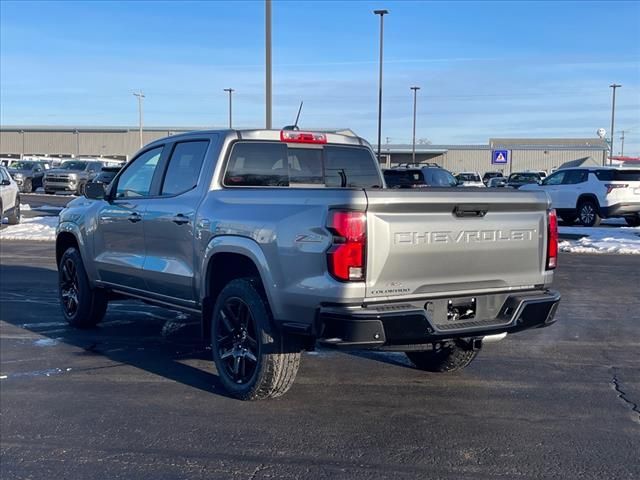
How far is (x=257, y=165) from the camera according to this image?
6090 mm

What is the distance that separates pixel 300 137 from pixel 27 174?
36.1 meters

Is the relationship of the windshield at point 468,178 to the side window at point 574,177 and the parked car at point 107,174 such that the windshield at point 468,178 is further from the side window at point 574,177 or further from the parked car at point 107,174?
the parked car at point 107,174

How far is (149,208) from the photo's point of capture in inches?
249

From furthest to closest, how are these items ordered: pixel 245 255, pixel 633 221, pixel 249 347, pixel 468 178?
→ pixel 468 178 < pixel 633 221 < pixel 249 347 < pixel 245 255

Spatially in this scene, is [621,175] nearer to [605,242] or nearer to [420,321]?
[605,242]

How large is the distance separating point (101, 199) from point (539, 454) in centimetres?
483

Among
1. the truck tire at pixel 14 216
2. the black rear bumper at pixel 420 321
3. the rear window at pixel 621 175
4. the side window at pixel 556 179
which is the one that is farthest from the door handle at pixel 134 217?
the side window at pixel 556 179

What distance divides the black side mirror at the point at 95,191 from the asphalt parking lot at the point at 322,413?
1458 mm

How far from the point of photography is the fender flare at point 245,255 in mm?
4824

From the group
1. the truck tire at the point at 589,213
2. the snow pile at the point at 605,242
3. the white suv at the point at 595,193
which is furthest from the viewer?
the truck tire at the point at 589,213

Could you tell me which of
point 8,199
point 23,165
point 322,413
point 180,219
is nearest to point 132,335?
point 180,219

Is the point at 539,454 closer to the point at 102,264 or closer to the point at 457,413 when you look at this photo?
the point at 457,413

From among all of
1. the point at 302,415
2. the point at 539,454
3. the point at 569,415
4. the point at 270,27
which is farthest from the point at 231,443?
the point at 270,27

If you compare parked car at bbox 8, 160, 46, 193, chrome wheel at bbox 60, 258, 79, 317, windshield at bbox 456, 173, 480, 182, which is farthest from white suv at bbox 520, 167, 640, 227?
parked car at bbox 8, 160, 46, 193
